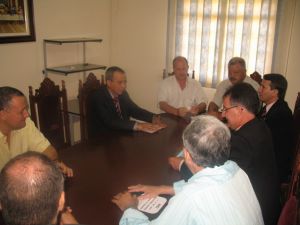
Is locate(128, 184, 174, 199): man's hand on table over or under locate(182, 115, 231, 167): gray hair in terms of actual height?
under

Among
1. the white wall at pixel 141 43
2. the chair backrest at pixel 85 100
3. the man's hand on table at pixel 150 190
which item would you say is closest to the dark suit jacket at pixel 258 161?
the man's hand on table at pixel 150 190

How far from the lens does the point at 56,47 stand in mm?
4012

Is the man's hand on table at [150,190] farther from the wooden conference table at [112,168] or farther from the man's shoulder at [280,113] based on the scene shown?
the man's shoulder at [280,113]

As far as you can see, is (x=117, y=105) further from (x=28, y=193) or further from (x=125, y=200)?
(x=28, y=193)

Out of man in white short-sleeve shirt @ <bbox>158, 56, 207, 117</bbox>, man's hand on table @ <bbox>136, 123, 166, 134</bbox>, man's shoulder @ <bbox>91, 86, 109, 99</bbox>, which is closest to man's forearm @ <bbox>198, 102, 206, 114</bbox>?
man in white short-sleeve shirt @ <bbox>158, 56, 207, 117</bbox>

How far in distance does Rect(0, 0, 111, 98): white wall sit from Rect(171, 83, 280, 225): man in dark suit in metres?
2.59

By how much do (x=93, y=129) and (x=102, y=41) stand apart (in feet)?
7.41

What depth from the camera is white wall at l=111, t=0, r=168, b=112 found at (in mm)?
4469

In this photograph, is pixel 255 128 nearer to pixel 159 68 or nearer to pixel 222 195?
pixel 222 195

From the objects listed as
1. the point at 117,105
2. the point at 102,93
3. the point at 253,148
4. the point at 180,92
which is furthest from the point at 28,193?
the point at 180,92

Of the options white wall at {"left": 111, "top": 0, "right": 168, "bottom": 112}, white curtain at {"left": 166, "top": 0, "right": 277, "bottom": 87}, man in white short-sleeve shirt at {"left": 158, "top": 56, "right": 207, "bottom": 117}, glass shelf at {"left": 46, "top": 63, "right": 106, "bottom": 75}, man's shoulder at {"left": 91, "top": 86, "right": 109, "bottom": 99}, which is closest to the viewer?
man's shoulder at {"left": 91, "top": 86, "right": 109, "bottom": 99}

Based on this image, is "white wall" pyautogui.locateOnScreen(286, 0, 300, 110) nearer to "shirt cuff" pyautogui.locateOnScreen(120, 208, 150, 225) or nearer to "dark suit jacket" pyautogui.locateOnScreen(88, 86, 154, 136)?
"dark suit jacket" pyautogui.locateOnScreen(88, 86, 154, 136)

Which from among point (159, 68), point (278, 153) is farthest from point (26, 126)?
point (159, 68)

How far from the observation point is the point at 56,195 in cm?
95
